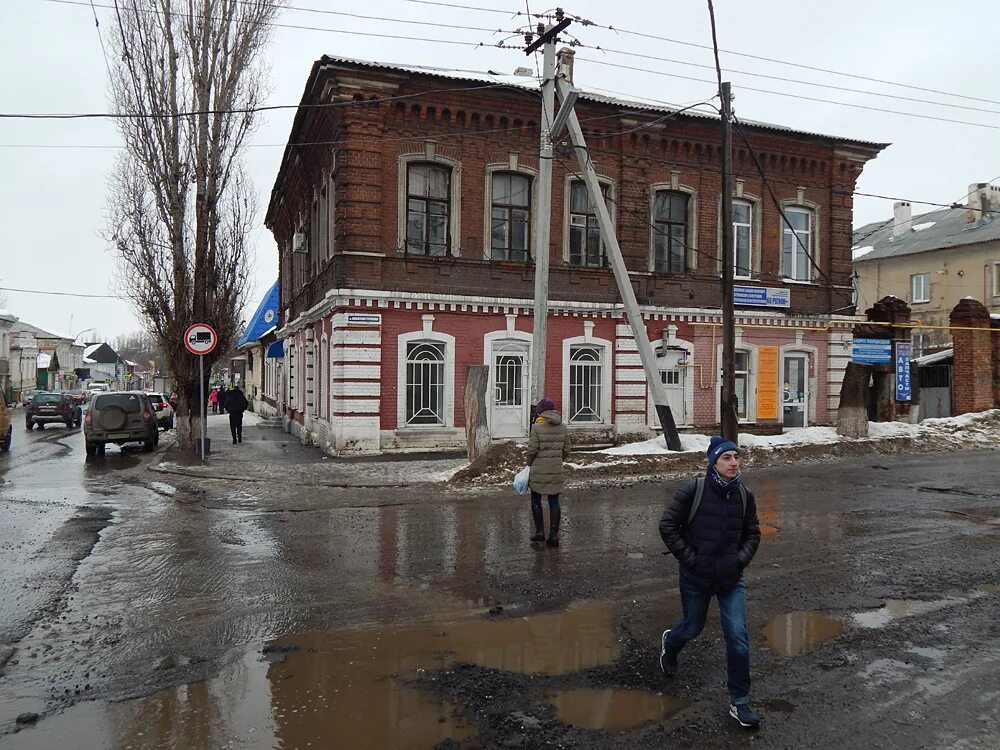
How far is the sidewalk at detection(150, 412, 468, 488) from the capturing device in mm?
14266

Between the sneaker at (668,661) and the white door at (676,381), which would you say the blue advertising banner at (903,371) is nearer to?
the white door at (676,381)

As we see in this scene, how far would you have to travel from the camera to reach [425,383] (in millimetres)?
18719

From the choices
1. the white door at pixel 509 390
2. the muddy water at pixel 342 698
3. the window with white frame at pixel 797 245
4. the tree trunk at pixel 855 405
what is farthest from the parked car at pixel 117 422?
the window with white frame at pixel 797 245

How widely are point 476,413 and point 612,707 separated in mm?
10386

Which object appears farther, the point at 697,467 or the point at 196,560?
the point at 697,467

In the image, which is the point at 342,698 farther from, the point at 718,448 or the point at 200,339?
the point at 200,339

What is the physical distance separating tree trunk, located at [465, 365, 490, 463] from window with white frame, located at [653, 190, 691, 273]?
8.16 m

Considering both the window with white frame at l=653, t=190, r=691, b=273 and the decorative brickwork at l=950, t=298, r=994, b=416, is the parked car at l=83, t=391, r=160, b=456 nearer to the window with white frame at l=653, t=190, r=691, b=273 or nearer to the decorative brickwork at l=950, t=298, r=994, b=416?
the window with white frame at l=653, t=190, r=691, b=273

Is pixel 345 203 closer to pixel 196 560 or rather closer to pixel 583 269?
pixel 583 269

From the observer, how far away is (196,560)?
833 centimetres

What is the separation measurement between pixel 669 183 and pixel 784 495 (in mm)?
11230

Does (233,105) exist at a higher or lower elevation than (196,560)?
higher

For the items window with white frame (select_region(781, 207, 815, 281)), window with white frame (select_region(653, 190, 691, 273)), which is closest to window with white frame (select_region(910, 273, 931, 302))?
window with white frame (select_region(781, 207, 815, 281))

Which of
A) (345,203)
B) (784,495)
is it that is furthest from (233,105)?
(784,495)
